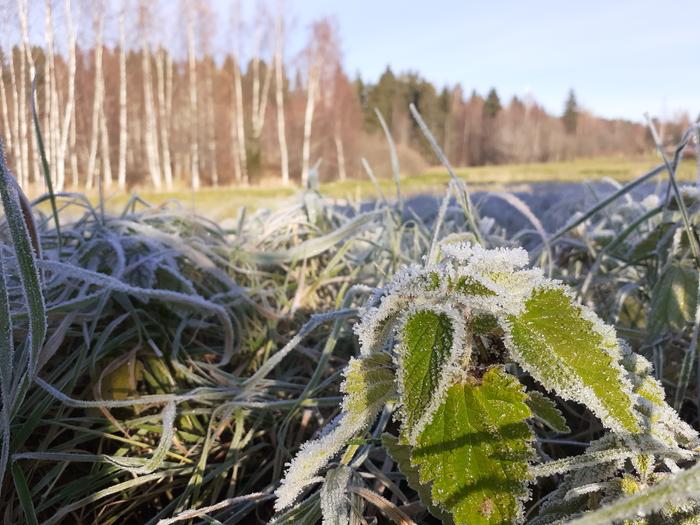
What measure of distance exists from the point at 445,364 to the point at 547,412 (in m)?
0.08

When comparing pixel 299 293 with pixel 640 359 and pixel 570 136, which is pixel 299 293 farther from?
pixel 570 136

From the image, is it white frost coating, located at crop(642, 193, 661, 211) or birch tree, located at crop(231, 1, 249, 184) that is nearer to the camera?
white frost coating, located at crop(642, 193, 661, 211)

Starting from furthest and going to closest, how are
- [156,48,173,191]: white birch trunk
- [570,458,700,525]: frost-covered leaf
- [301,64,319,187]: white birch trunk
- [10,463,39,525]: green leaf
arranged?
[301,64,319,187]: white birch trunk → [156,48,173,191]: white birch trunk → [10,463,39,525]: green leaf → [570,458,700,525]: frost-covered leaf

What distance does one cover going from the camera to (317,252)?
0.84 meters

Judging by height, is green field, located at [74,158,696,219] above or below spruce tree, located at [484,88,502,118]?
below

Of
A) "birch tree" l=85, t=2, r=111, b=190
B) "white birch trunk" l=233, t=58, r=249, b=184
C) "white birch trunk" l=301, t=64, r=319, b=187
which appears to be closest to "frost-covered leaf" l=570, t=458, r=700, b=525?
"birch tree" l=85, t=2, r=111, b=190

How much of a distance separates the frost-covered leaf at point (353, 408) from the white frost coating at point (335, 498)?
0.02 metres

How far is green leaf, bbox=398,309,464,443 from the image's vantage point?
0.25 metres

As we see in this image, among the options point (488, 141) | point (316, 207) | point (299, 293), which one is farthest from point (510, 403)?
point (488, 141)

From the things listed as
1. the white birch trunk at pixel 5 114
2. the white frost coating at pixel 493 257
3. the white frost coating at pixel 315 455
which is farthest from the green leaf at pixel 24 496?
the white birch trunk at pixel 5 114

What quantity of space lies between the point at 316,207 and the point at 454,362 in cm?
84

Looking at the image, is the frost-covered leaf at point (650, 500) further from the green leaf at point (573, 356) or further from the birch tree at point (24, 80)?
the birch tree at point (24, 80)

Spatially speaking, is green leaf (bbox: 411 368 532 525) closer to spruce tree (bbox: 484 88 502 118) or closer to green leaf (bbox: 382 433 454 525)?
green leaf (bbox: 382 433 454 525)

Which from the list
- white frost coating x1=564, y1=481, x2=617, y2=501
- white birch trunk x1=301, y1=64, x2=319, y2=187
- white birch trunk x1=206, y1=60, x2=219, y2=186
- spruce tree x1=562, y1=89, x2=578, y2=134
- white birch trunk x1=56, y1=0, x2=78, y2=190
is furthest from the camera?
spruce tree x1=562, y1=89, x2=578, y2=134
